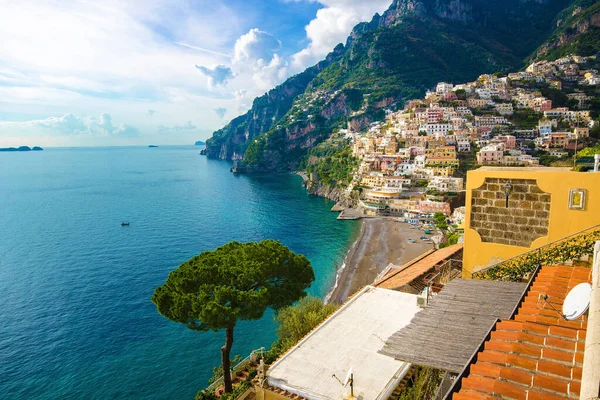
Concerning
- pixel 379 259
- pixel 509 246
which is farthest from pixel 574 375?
pixel 379 259

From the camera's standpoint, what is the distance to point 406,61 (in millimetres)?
145000

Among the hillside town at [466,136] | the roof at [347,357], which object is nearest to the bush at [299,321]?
the roof at [347,357]

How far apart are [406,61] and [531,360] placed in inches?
6200

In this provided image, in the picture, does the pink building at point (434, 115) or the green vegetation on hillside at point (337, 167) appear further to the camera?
the pink building at point (434, 115)

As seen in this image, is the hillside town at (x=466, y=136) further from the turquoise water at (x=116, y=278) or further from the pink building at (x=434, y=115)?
the turquoise water at (x=116, y=278)

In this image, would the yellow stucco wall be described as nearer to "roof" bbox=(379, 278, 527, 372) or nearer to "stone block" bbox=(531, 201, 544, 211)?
"stone block" bbox=(531, 201, 544, 211)

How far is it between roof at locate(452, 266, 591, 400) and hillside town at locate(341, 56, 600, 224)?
49799 mm

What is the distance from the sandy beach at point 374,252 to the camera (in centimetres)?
3183

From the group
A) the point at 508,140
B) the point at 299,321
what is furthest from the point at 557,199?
the point at 508,140

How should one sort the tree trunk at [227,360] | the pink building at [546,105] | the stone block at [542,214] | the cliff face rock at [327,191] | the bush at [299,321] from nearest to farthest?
1. the stone block at [542,214]
2. the tree trunk at [227,360]
3. the bush at [299,321]
4. the cliff face rock at [327,191]
5. the pink building at [546,105]

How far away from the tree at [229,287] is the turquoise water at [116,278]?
24.2 ft

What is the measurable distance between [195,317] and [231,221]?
43.5 meters

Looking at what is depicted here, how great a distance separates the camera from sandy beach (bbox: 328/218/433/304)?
31.8 meters

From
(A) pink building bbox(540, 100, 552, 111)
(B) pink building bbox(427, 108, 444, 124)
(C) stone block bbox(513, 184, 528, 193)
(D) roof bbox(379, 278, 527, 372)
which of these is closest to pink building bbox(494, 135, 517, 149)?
(B) pink building bbox(427, 108, 444, 124)
